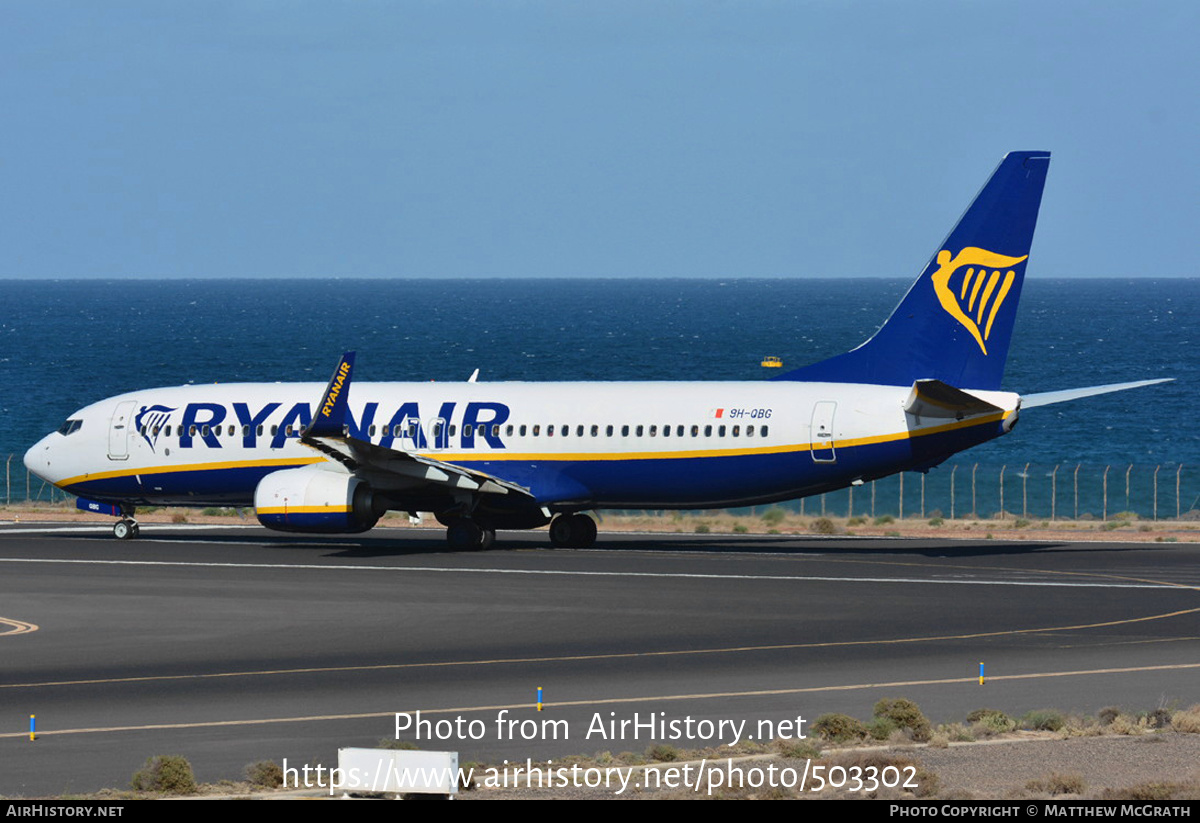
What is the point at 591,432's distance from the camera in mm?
43281

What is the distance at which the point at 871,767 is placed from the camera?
17.7 metres

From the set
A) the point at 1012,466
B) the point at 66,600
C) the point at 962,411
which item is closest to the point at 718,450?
the point at 962,411

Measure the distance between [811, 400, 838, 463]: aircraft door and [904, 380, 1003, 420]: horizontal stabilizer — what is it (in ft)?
5.89

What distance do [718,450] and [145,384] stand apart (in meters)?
98.5

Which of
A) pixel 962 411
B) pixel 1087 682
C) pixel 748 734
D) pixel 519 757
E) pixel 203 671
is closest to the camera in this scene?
pixel 519 757

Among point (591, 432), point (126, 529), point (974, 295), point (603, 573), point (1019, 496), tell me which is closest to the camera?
point (603, 573)

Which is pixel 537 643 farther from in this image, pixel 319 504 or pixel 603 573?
pixel 319 504

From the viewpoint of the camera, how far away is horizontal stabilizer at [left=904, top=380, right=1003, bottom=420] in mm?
38625

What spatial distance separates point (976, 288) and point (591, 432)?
9.50 metres

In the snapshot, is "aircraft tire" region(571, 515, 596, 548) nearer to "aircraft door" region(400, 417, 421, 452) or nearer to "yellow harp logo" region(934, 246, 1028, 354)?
"aircraft door" region(400, 417, 421, 452)

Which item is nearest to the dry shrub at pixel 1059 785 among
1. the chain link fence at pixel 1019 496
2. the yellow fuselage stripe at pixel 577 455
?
the yellow fuselage stripe at pixel 577 455

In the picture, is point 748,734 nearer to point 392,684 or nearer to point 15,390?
point 392,684

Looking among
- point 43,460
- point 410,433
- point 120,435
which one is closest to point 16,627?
point 410,433

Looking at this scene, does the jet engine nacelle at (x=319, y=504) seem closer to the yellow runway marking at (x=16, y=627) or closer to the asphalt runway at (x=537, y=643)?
the asphalt runway at (x=537, y=643)
